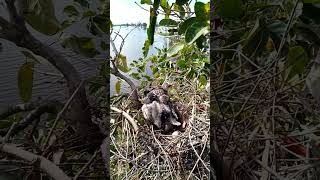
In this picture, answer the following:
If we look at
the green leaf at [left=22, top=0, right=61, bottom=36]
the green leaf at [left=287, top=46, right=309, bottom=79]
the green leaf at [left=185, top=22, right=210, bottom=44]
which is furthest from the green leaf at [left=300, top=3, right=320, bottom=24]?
the green leaf at [left=22, top=0, right=61, bottom=36]

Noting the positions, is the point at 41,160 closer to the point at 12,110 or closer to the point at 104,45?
the point at 12,110

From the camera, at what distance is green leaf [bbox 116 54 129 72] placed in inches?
57.9

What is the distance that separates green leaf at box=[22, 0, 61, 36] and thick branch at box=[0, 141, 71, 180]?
32 centimetres

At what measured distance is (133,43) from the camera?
147 centimetres

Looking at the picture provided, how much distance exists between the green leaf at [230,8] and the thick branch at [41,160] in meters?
0.62

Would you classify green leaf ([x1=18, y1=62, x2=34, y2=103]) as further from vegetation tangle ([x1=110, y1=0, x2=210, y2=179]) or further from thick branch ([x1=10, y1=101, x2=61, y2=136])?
Result: vegetation tangle ([x1=110, y1=0, x2=210, y2=179])

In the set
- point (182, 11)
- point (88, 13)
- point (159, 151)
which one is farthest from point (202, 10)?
point (159, 151)

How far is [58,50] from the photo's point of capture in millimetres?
1084

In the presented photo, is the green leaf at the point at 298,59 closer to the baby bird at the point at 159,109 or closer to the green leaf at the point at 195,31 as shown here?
the green leaf at the point at 195,31

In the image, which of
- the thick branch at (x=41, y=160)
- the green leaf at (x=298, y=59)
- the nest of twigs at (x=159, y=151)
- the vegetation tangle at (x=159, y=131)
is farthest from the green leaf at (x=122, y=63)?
the green leaf at (x=298, y=59)

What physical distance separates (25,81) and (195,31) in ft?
1.58

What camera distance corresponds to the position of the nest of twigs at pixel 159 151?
1.56 metres

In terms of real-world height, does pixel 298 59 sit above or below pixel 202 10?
below

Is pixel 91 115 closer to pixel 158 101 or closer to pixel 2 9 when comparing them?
pixel 2 9
